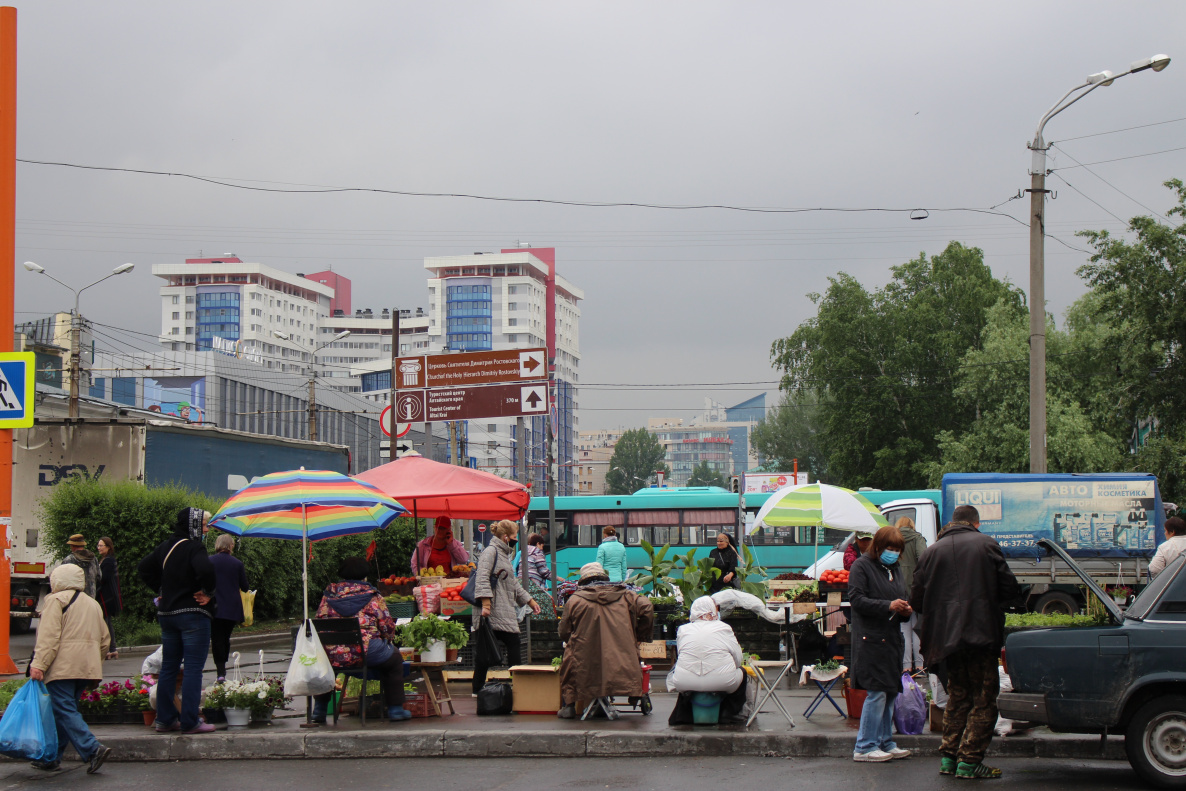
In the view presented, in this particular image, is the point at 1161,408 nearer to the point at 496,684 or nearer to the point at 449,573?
the point at 449,573

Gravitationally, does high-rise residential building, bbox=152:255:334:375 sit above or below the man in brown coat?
above

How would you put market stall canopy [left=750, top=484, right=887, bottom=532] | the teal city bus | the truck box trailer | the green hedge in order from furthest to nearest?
1. the teal city bus
2. the truck box trailer
3. the green hedge
4. market stall canopy [left=750, top=484, right=887, bottom=532]

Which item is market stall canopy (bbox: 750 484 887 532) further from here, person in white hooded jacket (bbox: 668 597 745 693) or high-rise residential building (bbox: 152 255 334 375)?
high-rise residential building (bbox: 152 255 334 375)

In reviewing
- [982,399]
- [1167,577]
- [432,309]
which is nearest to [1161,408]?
[982,399]

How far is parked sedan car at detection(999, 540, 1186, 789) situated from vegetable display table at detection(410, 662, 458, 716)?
5033mm

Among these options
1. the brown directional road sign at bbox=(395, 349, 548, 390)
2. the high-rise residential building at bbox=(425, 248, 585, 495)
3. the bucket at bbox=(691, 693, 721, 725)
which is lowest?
the bucket at bbox=(691, 693, 721, 725)

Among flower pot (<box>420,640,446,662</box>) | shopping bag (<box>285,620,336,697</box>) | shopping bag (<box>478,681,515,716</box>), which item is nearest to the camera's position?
shopping bag (<box>285,620,336,697</box>)

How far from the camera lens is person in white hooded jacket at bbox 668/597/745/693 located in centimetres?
871

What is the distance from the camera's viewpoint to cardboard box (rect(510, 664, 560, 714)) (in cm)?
977

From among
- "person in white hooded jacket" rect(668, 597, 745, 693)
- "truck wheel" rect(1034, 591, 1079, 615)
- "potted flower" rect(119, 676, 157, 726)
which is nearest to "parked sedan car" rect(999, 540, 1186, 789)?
"person in white hooded jacket" rect(668, 597, 745, 693)

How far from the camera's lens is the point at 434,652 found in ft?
32.8

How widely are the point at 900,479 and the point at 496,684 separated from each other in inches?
1686

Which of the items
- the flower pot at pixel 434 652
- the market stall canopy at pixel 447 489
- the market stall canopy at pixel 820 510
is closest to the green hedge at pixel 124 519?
the market stall canopy at pixel 447 489

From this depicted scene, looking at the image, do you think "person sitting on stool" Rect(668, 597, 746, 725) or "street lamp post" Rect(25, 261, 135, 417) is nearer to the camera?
"person sitting on stool" Rect(668, 597, 746, 725)
